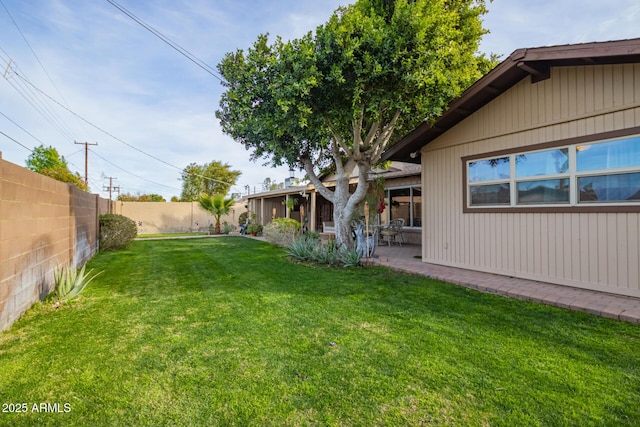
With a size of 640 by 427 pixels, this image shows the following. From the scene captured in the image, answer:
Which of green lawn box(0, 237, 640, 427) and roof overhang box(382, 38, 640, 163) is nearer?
green lawn box(0, 237, 640, 427)

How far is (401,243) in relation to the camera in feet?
39.4

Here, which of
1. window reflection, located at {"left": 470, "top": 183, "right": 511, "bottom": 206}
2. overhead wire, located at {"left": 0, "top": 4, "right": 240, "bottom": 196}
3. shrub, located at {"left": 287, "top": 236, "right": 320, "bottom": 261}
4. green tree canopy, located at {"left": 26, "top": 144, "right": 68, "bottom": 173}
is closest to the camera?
window reflection, located at {"left": 470, "top": 183, "right": 511, "bottom": 206}

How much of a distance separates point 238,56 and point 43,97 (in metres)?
13.3

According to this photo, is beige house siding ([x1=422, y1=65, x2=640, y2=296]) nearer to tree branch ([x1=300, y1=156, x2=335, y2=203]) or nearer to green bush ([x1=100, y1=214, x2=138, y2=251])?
tree branch ([x1=300, y1=156, x2=335, y2=203])

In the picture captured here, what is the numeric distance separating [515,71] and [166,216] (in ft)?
81.8

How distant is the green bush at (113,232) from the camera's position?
11.1 m

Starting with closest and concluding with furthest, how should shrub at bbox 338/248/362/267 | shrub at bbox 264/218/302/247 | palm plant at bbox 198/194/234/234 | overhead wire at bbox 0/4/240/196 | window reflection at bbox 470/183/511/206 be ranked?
window reflection at bbox 470/183/511/206
shrub at bbox 338/248/362/267
overhead wire at bbox 0/4/240/196
shrub at bbox 264/218/302/247
palm plant at bbox 198/194/234/234

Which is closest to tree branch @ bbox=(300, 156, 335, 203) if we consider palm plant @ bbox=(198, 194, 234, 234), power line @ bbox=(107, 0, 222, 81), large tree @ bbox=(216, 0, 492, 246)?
large tree @ bbox=(216, 0, 492, 246)

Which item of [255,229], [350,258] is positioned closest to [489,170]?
[350,258]

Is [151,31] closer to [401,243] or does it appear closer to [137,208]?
[401,243]

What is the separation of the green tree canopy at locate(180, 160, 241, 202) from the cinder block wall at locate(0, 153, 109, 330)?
112 ft

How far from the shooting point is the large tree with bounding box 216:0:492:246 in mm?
5988

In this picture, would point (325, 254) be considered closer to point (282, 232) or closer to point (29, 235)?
point (282, 232)

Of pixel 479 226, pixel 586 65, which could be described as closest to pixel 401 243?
pixel 479 226
